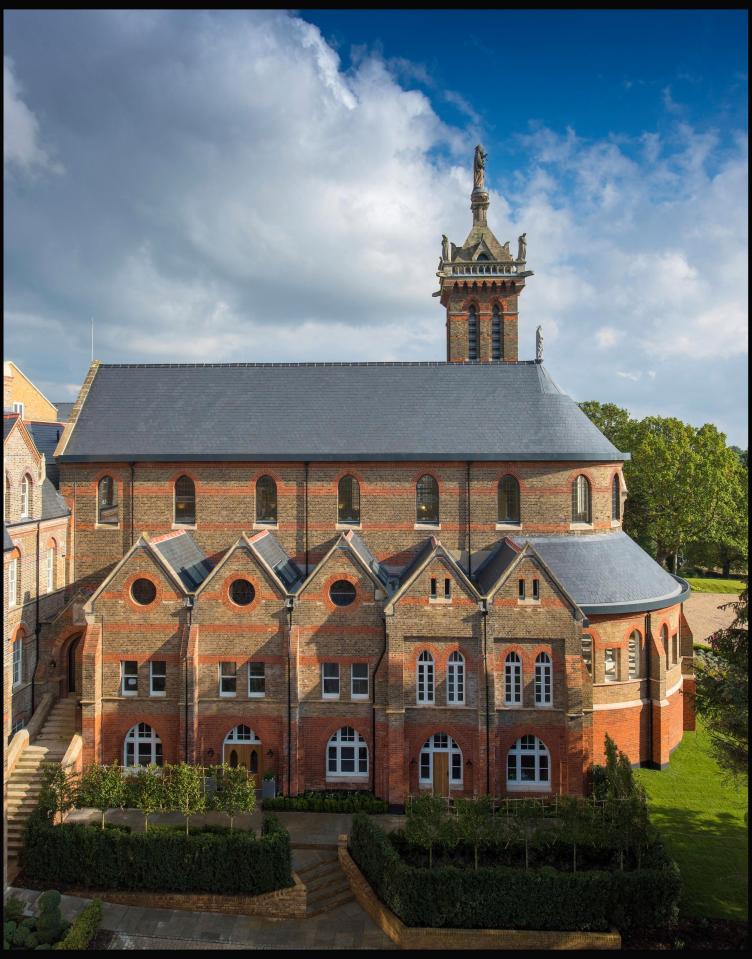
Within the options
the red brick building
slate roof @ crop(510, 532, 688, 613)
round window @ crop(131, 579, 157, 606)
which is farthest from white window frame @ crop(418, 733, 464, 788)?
round window @ crop(131, 579, 157, 606)

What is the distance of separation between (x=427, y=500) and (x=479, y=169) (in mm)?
31752

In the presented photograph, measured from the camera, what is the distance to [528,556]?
26.1m

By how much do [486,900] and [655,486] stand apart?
41.2 meters

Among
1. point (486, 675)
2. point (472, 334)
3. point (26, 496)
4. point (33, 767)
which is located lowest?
point (33, 767)

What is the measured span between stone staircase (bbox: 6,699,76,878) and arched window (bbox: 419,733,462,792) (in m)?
15.1

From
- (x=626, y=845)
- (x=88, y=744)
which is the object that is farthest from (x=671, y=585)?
(x=88, y=744)

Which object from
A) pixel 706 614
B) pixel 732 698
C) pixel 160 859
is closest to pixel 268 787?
pixel 160 859

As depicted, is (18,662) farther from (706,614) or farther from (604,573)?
(706,614)

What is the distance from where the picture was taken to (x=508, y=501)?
1222 inches

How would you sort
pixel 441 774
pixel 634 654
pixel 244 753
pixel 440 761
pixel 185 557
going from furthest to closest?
pixel 185 557 → pixel 634 654 → pixel 244 753 → pixel 440 761 → pixel 441 774

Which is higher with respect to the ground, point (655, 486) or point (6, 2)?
point (6, 2)

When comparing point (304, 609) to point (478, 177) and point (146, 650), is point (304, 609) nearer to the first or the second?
point (146, 650)

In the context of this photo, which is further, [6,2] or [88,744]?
[88,744]

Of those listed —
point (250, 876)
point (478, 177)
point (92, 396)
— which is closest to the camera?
point (250, 876)
